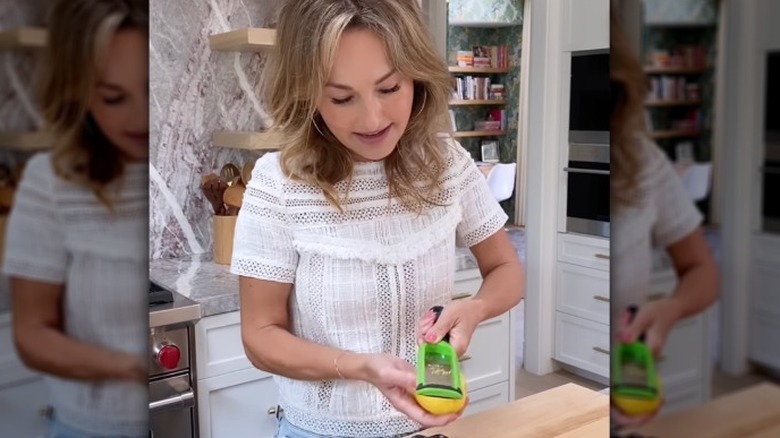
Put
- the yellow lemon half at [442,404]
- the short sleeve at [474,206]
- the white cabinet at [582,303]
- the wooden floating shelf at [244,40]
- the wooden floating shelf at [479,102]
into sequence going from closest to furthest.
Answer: the yellow lemon half at [442,404] → the short sleeve at [474,206] → the wooden floating shelf at [244,40] → the white cabinet at [582,303] → the wooden floating shelf at [479,102]

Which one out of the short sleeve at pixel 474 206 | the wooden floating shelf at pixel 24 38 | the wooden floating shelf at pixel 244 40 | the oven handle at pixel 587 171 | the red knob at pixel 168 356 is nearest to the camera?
the wooden floating shelf at pixel 24 38

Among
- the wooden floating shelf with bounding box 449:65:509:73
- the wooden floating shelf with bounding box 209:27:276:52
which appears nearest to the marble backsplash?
the wooden floating shelf with bounding box 209:27:276:52

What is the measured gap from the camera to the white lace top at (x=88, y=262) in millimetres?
85

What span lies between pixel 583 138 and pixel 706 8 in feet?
7.90

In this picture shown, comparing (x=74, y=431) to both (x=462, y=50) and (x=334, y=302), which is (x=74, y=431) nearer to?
(x=334, y=302)

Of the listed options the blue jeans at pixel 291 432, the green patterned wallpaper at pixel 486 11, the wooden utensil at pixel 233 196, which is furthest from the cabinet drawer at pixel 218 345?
the green patterned wallpaper at pixel 486 11

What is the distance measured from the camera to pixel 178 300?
1.31 metres

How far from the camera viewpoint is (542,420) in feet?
2.70

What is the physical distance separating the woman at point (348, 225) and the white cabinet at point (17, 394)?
2.32 ft

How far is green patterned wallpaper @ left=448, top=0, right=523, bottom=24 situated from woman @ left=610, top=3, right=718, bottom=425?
8.44 feet

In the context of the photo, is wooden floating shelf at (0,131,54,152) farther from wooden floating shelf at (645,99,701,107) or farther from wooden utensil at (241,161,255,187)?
wooden utensil at (241,161,255,187)

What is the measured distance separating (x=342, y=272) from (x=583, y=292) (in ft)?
5.97

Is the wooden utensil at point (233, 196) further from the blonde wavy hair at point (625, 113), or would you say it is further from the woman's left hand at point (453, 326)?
the blonde wavy hair at point (625, 113)

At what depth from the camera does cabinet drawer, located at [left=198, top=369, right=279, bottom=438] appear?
4.53ft
